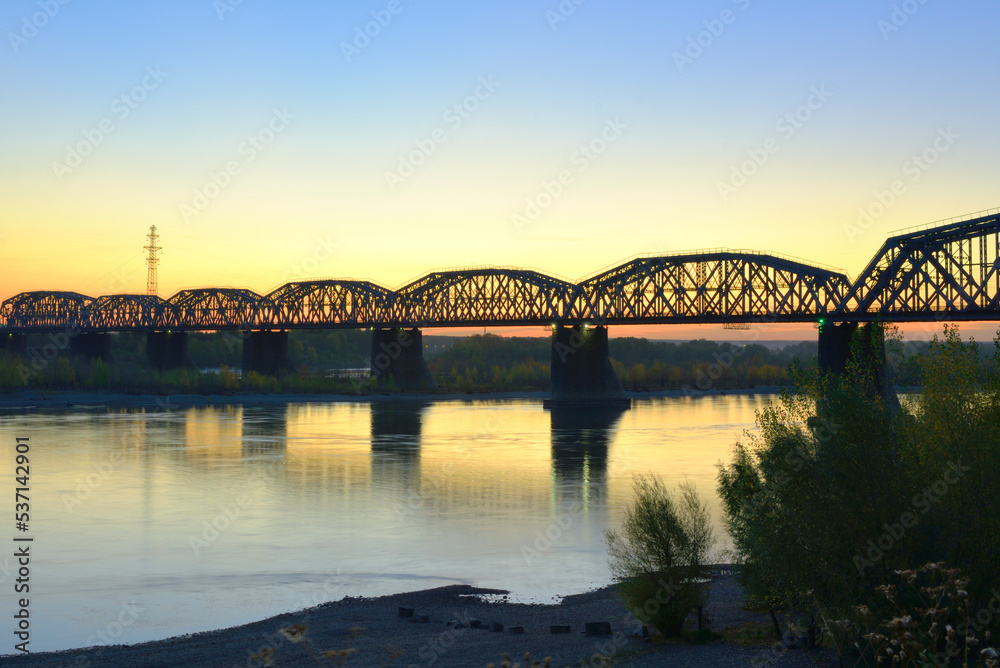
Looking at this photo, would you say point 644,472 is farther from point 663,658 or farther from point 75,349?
point 75,349

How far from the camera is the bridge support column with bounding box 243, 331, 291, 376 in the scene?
6403 inches

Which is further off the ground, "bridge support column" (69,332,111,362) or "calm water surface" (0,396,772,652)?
"bridge support column" (69,332,111,362)

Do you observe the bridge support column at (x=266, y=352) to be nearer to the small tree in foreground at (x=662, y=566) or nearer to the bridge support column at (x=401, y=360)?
the bridge support column at (x=401, y=360)

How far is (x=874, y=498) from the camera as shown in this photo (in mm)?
17625

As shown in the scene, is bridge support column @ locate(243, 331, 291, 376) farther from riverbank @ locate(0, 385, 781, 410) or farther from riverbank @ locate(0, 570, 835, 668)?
riverbank @ locate(0, 570, 835, 668)

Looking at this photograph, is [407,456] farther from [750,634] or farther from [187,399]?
[187,399]

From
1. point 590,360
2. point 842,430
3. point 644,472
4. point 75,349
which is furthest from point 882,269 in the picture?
point 75,349

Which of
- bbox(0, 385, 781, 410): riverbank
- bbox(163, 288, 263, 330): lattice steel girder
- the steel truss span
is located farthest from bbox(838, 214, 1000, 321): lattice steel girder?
bbox(163, 288, 263, 330): lattice steel girder

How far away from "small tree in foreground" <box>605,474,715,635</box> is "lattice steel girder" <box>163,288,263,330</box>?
16020 centimetres

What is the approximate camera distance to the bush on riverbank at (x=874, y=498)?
17.1 m

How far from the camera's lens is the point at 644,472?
5400cm

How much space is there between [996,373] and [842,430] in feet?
16.8

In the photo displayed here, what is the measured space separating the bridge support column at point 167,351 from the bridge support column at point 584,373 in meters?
84.0

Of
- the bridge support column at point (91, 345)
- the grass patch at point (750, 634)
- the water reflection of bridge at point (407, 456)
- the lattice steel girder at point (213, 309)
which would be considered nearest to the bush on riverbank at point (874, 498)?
the grass patch at point (750, 634)
